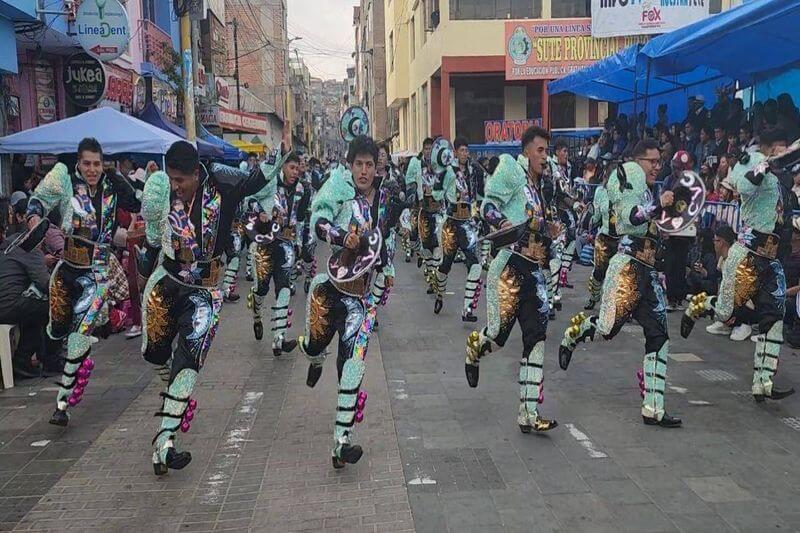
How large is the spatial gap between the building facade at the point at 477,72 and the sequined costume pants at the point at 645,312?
21908mm

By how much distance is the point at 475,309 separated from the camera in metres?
9.48

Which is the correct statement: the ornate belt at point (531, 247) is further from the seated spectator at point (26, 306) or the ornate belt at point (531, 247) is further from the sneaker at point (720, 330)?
the seated spectator at point (26, 306)

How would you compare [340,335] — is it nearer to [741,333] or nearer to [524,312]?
[524,312]

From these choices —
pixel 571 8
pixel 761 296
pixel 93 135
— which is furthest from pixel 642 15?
pixel 761 296

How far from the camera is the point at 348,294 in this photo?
15.7 ft

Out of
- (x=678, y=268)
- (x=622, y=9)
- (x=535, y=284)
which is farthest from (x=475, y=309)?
(x=622, y=9)

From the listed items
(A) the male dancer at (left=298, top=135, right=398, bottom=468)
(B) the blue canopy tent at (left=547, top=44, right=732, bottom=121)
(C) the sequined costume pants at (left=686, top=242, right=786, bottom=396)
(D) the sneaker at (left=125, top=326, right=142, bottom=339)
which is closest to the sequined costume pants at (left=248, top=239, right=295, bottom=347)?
(D) the sneaker at (left=125, top=326, right=142, bottom=339)

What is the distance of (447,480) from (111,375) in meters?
4.15

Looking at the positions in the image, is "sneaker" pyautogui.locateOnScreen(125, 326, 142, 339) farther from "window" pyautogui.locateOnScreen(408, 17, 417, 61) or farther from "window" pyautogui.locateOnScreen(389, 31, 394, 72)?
"window" pyautogui.locateOnScreen(389, 31, 394, 72)

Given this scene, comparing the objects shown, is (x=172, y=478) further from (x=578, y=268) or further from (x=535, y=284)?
(x=578, y=268)

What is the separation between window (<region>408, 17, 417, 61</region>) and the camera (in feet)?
117

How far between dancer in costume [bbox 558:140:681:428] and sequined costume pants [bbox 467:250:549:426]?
567 millimetres

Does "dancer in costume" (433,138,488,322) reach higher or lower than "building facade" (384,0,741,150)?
lower

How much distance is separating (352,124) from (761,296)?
11.9ft
